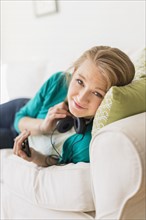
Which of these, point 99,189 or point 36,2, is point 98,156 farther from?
point 36,2

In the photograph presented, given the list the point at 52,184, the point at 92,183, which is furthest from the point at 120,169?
the point at 52,184

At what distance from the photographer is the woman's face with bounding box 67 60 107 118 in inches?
39.0

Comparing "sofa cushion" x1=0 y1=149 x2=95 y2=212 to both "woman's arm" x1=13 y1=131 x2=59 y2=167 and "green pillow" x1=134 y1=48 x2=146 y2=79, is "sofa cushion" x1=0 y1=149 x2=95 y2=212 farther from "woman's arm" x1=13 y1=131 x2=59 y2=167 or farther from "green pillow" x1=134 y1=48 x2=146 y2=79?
"green pillow" x1=134 y1=48 x2=146 y2=79

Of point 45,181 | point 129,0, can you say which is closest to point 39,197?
point 45,181

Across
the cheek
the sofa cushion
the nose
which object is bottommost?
the sofa cushion

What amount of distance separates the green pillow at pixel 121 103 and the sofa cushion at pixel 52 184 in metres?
0.16

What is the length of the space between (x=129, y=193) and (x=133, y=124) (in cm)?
16

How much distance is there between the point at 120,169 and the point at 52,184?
0.94ft

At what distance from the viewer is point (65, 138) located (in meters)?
1.13

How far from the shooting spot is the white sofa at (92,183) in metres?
0.71

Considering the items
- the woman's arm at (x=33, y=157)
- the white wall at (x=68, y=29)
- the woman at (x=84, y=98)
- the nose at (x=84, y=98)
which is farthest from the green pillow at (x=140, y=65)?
the woman's arm at (x=33, y=157)

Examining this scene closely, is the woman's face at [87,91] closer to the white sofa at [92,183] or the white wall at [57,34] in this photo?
the white sofa at [92,183]

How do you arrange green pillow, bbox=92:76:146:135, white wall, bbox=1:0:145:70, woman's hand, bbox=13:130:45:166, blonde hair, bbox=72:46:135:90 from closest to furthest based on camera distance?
1. green pillow, bbox=92:76:146:135
2. blonde hair, bbox=72:46:135:90
3. woman's hand, bbox=13:130:45:166
4. white wall, bbox=1:0:145:70

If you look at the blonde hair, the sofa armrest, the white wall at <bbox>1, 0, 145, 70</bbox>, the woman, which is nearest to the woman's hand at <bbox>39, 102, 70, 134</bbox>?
the woman
